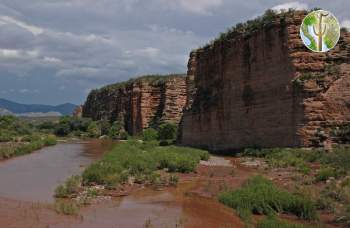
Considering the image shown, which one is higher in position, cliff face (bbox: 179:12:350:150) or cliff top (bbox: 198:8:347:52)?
cliff top (bbox: 198:8:347:52)

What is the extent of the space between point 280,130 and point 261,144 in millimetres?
2195

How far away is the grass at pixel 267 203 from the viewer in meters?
10.7

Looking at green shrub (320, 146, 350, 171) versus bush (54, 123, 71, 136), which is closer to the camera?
green shrub (320, 146, 350, 171)

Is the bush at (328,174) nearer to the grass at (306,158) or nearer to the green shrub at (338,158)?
the grass at (306,158)

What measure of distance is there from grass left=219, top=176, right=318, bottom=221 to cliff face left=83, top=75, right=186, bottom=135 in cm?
3908

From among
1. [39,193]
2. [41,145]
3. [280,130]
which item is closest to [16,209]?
[39,193]

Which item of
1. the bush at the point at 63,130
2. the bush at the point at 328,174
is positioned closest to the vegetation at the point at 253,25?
the bush at the point at 328,174

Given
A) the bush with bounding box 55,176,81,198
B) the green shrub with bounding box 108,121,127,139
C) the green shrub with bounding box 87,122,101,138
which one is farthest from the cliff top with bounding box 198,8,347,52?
the green shrub with bounding box 87,122,101,138

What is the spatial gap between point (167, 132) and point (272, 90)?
22.9m

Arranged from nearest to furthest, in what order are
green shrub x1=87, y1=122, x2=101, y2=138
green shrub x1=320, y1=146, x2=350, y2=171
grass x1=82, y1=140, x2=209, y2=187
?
grass x1=82, y1=140, x2=209, y2=187
green shrub x1=320, y1=146, x2=350, y2=171
green shrub x1=87, y1=122, x2=101, y2=138

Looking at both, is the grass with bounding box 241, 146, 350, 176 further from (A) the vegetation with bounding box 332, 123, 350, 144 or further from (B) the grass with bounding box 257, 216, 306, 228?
(B) the grass with bounding box 257, 216, 306, 228

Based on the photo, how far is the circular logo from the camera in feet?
73.7

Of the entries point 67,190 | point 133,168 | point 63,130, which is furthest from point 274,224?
point 63,130

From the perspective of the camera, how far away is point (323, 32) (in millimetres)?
22500
